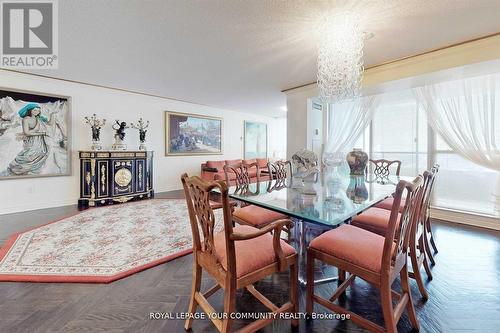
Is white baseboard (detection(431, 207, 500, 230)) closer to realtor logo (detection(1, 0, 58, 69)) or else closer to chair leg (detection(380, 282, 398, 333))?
chair leg (detection(380, 282, 398, 333))

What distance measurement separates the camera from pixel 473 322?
1465mm

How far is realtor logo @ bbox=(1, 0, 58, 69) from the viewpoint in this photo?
215 cm

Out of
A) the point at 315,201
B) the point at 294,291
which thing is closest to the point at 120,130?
the point at 315,201

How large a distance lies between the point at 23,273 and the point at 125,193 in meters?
2.67

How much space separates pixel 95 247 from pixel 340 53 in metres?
3.38

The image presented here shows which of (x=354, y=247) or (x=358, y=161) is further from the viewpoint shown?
(x=358, y=161)

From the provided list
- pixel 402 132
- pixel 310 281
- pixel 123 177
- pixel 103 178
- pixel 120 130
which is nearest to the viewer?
pixel 310 281

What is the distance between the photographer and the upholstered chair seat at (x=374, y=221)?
1.87 meters

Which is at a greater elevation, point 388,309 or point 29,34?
point 29,34

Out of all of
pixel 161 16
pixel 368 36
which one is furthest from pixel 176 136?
pixel 368 36

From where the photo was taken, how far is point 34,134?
3.88m

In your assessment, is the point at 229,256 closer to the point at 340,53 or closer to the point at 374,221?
the point at 374,221

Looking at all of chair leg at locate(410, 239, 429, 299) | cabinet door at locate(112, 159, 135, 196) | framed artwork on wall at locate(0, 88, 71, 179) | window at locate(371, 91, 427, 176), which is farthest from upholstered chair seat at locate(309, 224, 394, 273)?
framed artwork on wall at locate(0, 88, 71, 179)

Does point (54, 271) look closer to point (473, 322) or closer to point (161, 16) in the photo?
point (161, 16)
